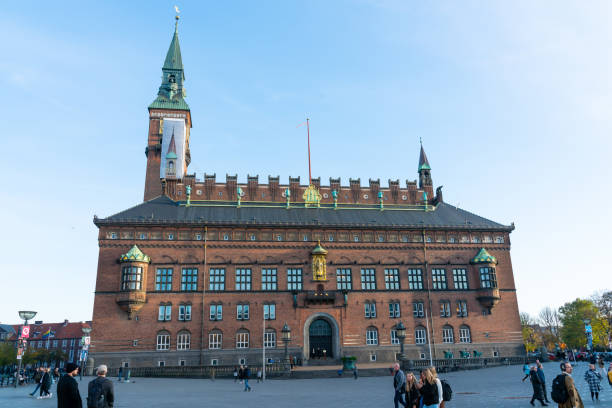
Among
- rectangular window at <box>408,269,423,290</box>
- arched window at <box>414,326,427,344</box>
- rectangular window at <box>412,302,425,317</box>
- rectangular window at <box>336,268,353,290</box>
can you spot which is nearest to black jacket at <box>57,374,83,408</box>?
rectangular window at <box>336,268,353,290</box>

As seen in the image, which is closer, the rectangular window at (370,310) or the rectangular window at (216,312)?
the rectangular window at (216,312)

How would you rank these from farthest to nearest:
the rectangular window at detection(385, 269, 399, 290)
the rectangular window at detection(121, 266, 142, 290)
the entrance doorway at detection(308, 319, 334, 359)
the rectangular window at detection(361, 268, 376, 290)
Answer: the rectangular window at detection(385, 269, 399, 290) → the rectangular window at detection(361, 268, 376, 290) → the entrance doorway at detection(308, 319, 334, 359) → the rectangular window at detection(121, 266, 142, 290)

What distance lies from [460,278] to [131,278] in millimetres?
38889

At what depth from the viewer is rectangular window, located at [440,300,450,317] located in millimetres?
53656

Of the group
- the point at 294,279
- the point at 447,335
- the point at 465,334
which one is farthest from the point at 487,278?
the point at 294,279

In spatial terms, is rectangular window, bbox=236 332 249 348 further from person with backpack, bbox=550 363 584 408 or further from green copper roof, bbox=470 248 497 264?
person with backpack, bbox=550 363 584 408

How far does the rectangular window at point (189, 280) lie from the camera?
5012 cm

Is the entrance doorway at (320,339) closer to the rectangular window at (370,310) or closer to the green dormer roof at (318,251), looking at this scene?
the rectangular window at (370,310)

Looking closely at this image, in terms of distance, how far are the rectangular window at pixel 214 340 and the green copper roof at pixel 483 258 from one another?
32071 mm

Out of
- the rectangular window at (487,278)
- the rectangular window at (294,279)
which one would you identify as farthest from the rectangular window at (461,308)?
the rectangular window at (294,279)

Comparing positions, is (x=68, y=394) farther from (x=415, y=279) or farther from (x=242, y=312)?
(x=415, y=279)

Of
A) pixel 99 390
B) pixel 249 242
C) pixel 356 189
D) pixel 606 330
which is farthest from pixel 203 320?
pixel 606 330

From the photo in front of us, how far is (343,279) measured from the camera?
53094mm

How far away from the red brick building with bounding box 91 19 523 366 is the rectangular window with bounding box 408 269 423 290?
0.41ft
